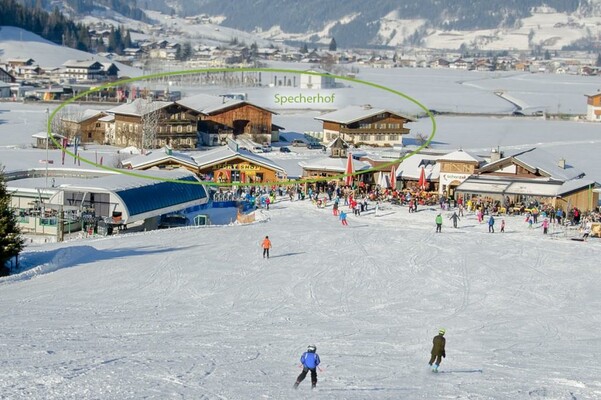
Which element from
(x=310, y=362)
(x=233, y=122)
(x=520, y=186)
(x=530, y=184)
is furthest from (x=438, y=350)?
(x=233, y=122)

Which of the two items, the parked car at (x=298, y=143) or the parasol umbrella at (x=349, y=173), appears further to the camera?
the parked car at (x=298, y=143)

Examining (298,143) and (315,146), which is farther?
(298,143)

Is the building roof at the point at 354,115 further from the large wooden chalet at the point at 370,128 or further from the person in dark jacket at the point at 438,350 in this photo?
the person in dark jacket at the point at 438,350

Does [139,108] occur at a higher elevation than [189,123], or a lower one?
higher

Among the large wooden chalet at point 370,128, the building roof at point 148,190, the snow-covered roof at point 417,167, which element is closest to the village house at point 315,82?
the large wooden chalet at point 370,128

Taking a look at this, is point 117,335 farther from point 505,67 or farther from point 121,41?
point 505,67

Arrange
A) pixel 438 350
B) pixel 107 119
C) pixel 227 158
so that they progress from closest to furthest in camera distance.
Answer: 1. pixel 438 350
2. pixel 227 158
3. pixel 107 119

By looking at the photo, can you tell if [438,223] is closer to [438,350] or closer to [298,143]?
[438,350]

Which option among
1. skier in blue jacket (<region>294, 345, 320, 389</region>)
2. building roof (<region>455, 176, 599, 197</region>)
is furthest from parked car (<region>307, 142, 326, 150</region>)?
skier in blue jacket (<region>294, 345, 320, 389</region>)
